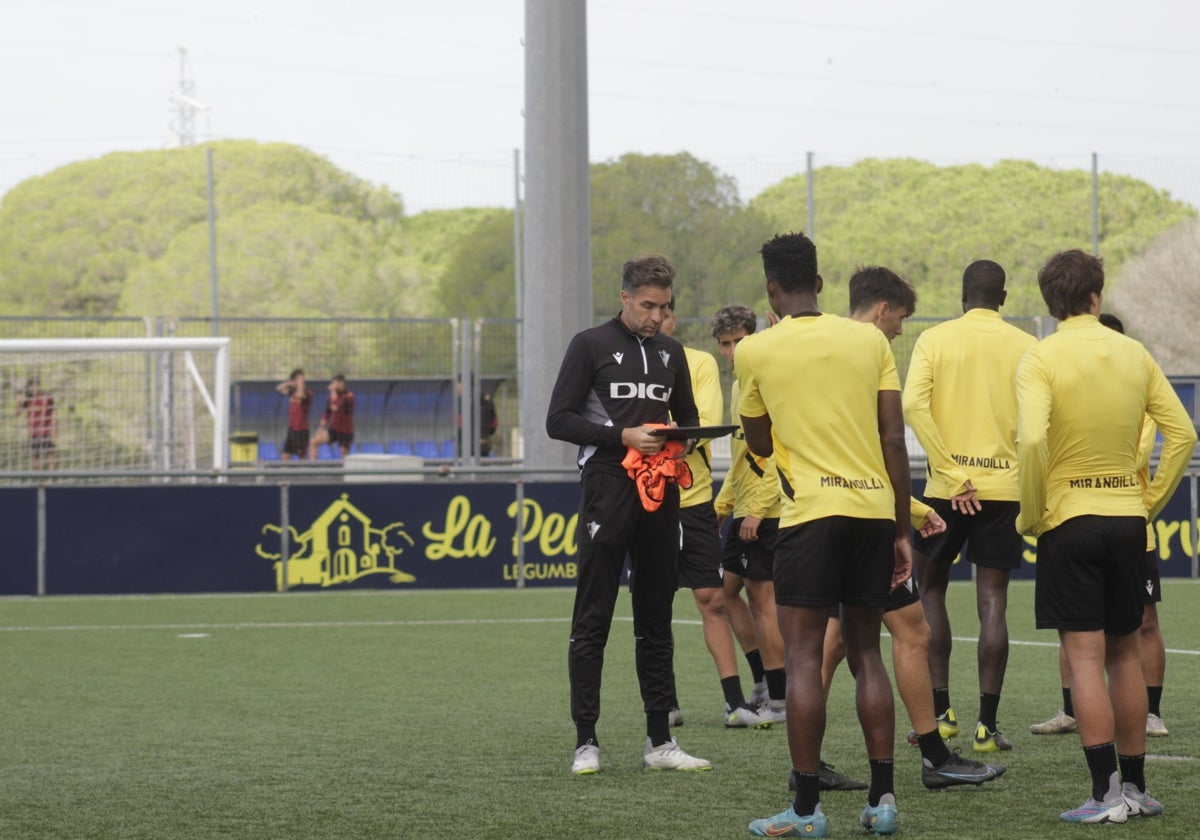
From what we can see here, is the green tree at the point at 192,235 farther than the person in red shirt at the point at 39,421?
Yes

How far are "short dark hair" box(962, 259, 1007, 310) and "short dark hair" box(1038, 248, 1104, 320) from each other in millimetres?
1413

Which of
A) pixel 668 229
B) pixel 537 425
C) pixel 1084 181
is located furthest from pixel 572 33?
pixel 668 229

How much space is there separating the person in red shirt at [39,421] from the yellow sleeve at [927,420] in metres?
13.5

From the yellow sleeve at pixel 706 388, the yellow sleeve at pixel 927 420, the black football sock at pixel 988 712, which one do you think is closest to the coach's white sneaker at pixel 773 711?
the black football sock at pixel 988 712

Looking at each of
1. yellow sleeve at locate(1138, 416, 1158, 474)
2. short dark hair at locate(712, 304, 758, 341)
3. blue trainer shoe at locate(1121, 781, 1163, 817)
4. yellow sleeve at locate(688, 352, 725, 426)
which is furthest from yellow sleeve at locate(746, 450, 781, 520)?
blue trainer shoe at locate(1121, 781, 1163, 817)

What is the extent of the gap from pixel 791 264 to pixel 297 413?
1560 centimetres

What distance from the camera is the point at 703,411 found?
27.3 feet

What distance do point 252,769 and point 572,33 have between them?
11341 millimetres

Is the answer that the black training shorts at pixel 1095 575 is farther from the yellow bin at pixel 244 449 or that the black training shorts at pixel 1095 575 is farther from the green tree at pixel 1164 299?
the green tree at pixel 1164 299

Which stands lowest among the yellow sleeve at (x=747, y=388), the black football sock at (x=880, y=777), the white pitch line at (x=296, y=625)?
the white pitch line at (x=296, y=625)

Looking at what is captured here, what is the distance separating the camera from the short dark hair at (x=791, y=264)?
18.6 feet

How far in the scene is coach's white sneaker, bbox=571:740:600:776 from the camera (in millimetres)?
6797

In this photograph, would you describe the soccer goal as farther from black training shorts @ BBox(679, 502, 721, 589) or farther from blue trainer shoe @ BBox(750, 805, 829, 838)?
blue trainer shoe @ BBox(750, 805, 829, 838)

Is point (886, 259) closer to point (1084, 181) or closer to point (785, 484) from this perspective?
point (1084, 181)
